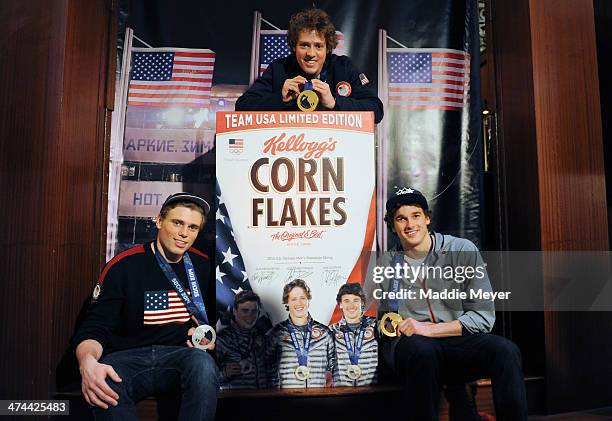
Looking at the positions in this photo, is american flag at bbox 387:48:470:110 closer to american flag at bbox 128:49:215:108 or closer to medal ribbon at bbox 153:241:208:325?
american flag at bbox 128:49:215:108

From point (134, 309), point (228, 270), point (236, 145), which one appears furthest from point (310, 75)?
point (134, 309)


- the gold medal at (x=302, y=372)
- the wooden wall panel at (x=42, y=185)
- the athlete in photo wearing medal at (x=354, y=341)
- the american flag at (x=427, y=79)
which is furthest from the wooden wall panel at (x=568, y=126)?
the wooden wall panel at (x=42, y=185)

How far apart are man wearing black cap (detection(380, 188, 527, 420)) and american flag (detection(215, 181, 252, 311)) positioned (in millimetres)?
1021

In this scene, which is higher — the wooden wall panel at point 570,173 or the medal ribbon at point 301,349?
the wooden wall panel at point 570,173

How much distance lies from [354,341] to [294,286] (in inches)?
22.0

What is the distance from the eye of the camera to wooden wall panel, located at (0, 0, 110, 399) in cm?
368

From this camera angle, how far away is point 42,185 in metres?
3.77

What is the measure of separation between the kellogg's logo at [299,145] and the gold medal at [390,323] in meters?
1.22

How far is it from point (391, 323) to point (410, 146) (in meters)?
1.52

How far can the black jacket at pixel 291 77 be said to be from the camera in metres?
4.39

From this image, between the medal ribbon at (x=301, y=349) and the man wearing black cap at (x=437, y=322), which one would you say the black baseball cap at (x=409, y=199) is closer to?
the man wearing black cap at (x=437, y=322)

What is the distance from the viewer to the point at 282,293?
3885mm

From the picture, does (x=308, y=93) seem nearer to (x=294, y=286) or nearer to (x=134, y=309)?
(x=294, y=286)

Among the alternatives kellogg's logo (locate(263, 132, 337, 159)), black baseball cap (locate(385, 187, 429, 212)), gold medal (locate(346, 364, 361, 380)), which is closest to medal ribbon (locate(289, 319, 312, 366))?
gold medal (locate(346, 364, 361, 380))
